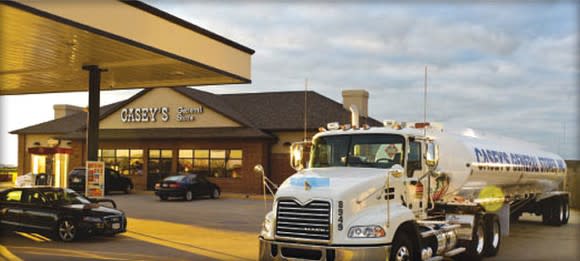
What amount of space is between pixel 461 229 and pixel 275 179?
74.7 feet

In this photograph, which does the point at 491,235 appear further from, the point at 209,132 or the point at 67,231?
the point at 209,132

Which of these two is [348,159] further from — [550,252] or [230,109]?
[230,109]

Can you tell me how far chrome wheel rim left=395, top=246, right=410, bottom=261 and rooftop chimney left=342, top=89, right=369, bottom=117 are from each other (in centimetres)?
2711

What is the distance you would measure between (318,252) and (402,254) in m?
1.50

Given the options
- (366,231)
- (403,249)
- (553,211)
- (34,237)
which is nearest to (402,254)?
(403,249)

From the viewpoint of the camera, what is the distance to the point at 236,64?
18.9 metres

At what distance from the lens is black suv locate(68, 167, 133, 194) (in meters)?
32.0

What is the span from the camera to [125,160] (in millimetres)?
38500

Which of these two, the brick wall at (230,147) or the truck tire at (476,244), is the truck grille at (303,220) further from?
the brick wall at (230,147)

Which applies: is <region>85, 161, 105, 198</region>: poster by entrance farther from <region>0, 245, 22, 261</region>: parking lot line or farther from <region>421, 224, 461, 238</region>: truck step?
<region>421, 224, 461, 238</region>: truck step

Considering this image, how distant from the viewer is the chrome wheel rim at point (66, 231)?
47.0ft

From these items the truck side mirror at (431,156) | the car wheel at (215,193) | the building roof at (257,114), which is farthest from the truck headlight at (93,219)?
the building roof at (257,114)

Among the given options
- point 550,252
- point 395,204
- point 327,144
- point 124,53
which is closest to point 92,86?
point 124,53

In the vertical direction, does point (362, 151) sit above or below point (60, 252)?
above
